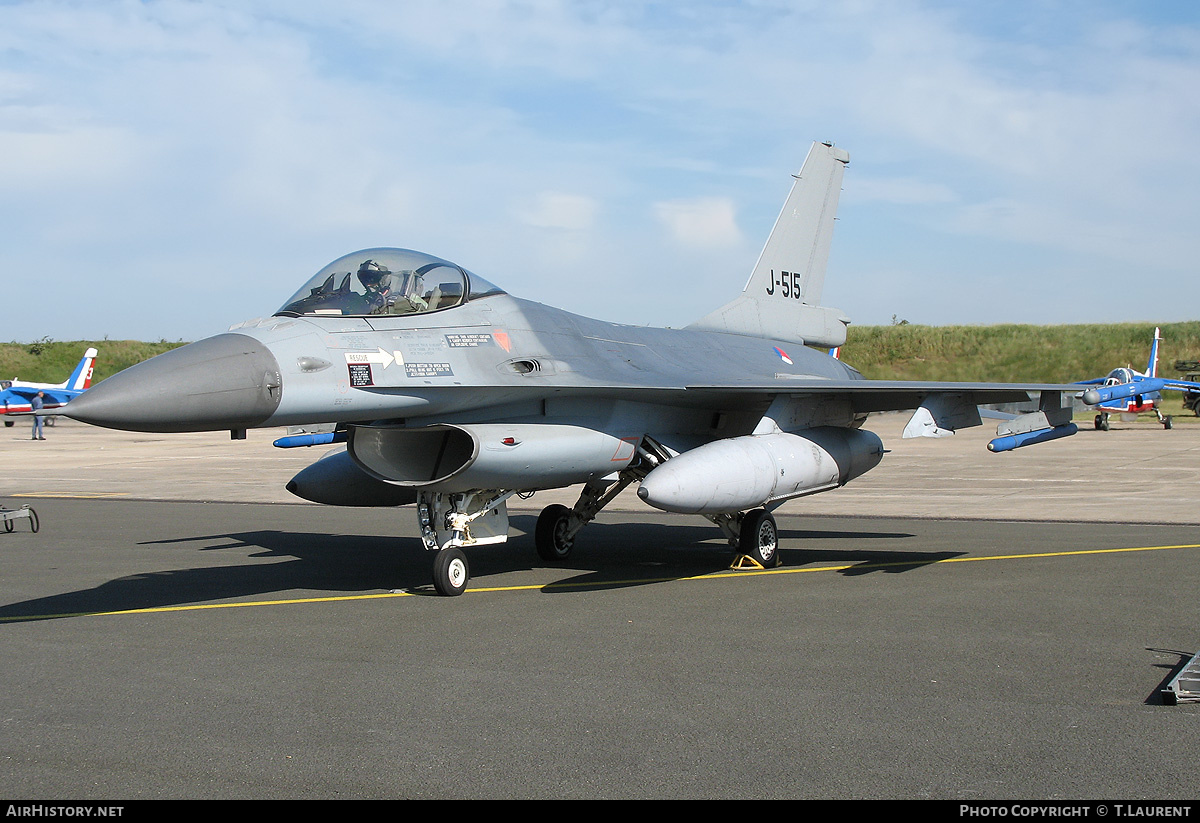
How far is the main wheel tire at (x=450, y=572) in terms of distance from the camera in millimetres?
8555

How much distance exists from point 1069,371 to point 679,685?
44.1 m

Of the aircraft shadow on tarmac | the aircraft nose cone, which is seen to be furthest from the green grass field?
the aircraft nose cone

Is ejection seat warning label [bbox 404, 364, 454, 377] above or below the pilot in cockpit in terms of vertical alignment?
below

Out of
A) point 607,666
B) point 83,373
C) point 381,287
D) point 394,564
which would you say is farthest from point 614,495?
point 83,373

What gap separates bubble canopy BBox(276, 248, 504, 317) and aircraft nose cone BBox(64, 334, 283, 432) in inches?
34.0

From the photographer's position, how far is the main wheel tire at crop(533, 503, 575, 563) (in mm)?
11094

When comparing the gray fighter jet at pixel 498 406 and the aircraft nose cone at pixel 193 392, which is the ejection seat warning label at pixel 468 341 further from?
the aircraft nose cone at pixel 193 392

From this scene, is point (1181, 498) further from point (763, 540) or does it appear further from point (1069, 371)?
Answer: point (1069, 371)

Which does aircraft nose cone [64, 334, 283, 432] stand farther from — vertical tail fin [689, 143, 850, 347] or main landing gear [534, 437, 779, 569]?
vertical tail fin [689, 143, 850, 347]

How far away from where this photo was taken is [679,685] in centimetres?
573


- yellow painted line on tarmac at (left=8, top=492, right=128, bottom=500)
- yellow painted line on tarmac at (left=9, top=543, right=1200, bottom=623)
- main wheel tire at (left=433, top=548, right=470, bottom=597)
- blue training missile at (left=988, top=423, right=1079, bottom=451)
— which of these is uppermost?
blue training missile at (left=988, top=423, right=1079, bottom=451)

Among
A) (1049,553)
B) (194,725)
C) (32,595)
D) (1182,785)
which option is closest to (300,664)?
(194,725)

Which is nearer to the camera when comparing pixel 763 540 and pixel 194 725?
pixel 194 725

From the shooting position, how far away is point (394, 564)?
10.8 meters
